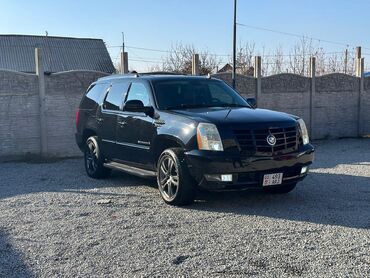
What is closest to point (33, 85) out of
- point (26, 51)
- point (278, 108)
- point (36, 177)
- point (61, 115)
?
point (61, 115)

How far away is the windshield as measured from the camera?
7792mm

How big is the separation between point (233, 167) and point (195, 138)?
65 cm

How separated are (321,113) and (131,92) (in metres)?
9.54

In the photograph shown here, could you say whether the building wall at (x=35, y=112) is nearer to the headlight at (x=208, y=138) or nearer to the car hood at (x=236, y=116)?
the car hood at (x=236, y=116)

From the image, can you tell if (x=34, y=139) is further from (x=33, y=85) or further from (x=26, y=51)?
(x=26, y=51)

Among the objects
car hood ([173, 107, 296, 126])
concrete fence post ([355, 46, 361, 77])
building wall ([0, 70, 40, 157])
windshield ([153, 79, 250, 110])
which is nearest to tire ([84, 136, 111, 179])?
windshield ([153, 79, 250, 110])

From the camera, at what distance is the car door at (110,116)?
341 inches

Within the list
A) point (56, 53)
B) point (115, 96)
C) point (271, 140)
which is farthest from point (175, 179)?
point (56, 53)

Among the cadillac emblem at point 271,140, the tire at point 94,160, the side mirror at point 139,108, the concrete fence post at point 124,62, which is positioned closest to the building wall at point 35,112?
the concrete fence post at point 124,62

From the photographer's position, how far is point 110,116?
8.80 m

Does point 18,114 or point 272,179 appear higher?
point 18,114

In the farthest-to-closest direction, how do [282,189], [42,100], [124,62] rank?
[124,62] → [42,100] → [282,189]

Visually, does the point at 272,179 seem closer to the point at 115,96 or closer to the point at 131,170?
the point at 131,170

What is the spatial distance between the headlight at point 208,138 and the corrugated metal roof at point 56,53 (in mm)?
38789
